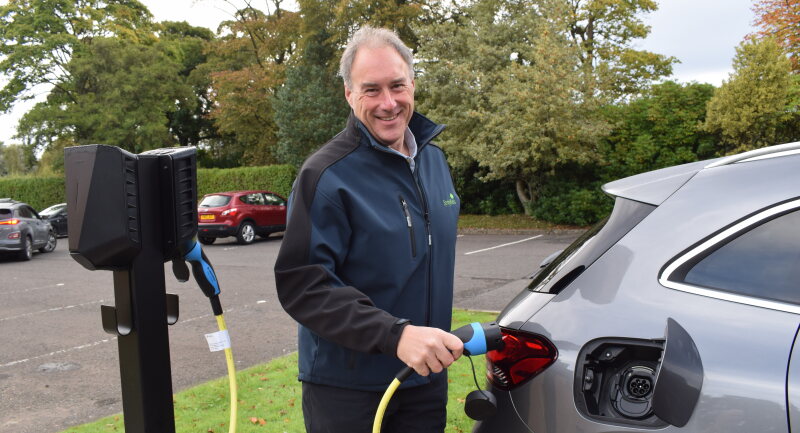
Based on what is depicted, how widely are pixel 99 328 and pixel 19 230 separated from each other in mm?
10505

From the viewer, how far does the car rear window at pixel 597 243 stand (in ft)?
6.69

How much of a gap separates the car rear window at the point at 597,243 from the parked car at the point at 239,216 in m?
16.6

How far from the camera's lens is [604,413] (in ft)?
6.09

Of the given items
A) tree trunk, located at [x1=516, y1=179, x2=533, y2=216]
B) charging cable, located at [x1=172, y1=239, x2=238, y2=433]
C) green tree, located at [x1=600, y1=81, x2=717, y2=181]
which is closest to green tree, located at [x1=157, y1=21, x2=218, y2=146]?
tree trunk, located at [x1=516, y1=179, x2=533, y2=216]

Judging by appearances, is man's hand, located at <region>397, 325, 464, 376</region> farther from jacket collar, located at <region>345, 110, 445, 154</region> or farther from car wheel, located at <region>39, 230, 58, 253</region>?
car wheel, located at <region>39, 230, 58, 253</region>

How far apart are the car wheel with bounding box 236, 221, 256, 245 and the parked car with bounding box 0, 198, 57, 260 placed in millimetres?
5163

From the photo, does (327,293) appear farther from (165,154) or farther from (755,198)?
(755,198)

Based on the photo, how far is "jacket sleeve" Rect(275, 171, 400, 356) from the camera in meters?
1.74

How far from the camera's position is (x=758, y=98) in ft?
50.9

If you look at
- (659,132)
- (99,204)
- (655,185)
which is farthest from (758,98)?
(99,204)

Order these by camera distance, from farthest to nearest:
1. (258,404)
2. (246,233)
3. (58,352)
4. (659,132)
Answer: (246,233), (659,132), (58,352), (258,404)

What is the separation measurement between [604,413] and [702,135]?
57.4 ft

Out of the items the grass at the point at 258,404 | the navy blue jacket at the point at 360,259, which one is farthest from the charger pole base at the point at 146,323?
the grass at the point at 258,404

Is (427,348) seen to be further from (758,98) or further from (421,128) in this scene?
(758,98)
